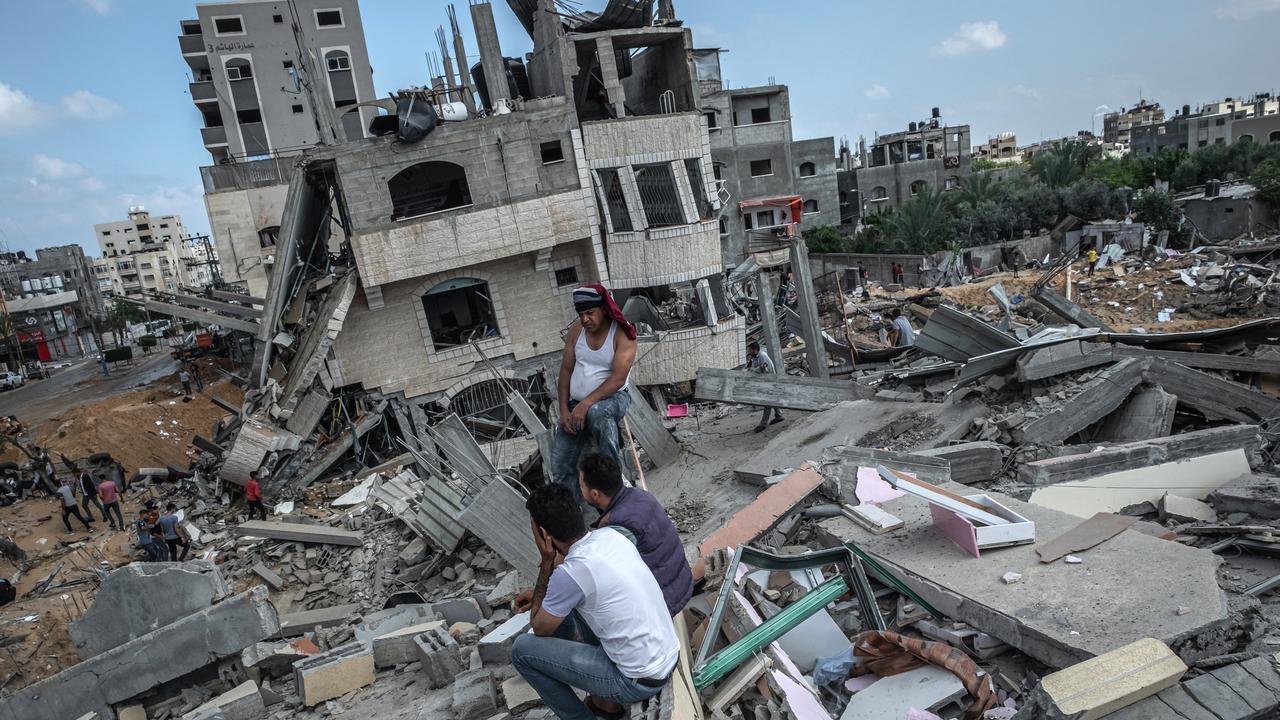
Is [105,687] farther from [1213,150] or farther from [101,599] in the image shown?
[1213,150]

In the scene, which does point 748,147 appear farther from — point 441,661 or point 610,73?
point 441,661

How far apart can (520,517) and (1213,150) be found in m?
49.6

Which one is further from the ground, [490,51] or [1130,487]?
[490,51]

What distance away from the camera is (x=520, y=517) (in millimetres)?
6652

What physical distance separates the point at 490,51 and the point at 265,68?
22.6 meters

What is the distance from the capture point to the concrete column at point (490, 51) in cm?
1755

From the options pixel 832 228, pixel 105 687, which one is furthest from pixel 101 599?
pixel 832 228

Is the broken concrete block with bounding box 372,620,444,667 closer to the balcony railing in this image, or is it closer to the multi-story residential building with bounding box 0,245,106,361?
the balcony railing

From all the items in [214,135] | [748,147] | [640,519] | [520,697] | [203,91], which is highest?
[203,91]

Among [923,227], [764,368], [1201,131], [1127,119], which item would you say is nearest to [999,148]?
[1127,119]

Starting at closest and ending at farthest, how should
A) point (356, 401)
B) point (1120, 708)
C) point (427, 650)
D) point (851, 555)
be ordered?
point (1120, 708) → point (851, 555) → point (427, 650) → point (356, 401)

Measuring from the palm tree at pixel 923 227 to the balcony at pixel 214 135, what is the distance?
33539 millimetres

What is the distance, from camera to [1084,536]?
13.8 ft

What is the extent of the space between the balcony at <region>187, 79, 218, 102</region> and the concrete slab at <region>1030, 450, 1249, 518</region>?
39045mm
